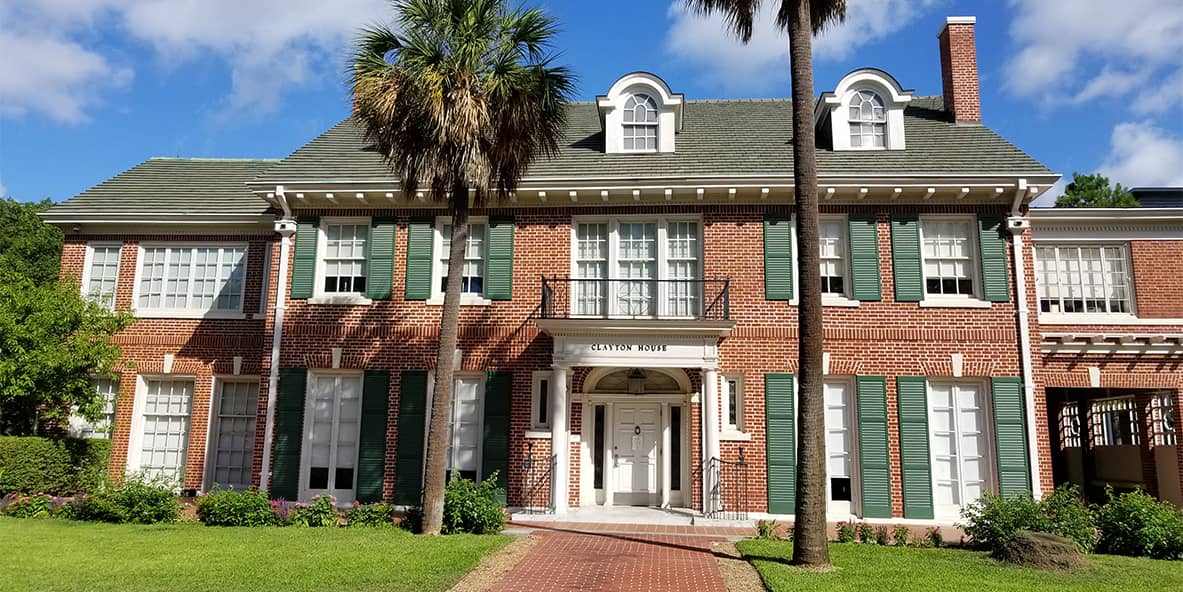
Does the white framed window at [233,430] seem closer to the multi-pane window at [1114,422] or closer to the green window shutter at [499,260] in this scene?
the green window shutter at [499,260]

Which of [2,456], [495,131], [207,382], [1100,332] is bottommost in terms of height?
[2,456]

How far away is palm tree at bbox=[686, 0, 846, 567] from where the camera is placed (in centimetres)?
931

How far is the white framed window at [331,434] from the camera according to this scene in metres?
14.6

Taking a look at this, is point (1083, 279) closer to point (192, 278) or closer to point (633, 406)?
point (633, 406)

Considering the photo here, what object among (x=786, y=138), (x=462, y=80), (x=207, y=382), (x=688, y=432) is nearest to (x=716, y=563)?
(x=688, y=432)

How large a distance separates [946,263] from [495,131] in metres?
9.07

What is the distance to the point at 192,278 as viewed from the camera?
1652 cm

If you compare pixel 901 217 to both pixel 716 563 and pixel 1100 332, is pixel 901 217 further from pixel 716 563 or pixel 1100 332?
pixel 716 563

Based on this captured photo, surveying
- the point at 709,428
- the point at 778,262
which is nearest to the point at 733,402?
the point at 709,428

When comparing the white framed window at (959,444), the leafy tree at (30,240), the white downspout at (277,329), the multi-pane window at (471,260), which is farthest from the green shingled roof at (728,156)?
the leafy tree at (30,240)

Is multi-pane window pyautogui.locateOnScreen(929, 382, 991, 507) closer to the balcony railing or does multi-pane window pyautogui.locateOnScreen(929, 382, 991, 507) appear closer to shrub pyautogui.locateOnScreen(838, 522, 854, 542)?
shrub pyautogui.locateOnScreen(838, 522, 854, 542)

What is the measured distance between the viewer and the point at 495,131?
11844 millimetres

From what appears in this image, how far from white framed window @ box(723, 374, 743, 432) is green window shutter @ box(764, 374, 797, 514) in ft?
1.56

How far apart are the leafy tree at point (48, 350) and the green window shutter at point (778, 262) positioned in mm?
13020
